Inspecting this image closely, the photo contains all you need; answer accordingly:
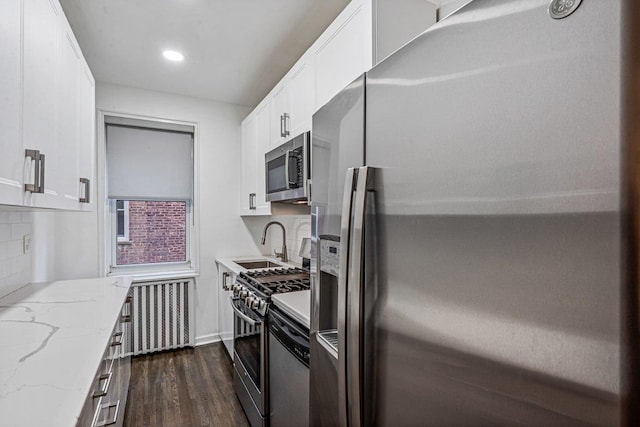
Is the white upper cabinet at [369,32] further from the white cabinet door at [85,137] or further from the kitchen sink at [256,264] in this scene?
the kitchen sink at [256,264]

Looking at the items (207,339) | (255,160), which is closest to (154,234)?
(207,339)

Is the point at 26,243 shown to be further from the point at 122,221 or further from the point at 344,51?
the point at 344,51

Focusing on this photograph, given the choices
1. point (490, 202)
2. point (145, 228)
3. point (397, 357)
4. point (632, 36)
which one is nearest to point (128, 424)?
point (145, 228)

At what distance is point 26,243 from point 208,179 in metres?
1.71

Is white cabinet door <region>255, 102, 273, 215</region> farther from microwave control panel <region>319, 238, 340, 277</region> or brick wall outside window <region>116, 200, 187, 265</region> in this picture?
microwave control panel <region>319, 238, 340, 277</region>

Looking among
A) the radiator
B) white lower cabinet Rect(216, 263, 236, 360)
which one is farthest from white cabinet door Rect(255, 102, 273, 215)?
the radiator

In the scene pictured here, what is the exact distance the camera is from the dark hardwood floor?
7.23 ft

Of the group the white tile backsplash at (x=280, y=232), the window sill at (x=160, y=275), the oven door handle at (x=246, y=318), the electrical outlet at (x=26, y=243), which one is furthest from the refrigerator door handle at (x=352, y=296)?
the window sill at (x=160, y=275)

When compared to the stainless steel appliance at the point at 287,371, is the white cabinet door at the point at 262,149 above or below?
above

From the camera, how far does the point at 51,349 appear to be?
116 centimetres

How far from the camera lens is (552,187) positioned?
1.42 ft

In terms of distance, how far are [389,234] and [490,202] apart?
0.26m

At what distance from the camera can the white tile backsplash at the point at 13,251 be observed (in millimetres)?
1819

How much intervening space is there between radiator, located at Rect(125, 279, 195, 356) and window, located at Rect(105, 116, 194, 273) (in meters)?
0.32
